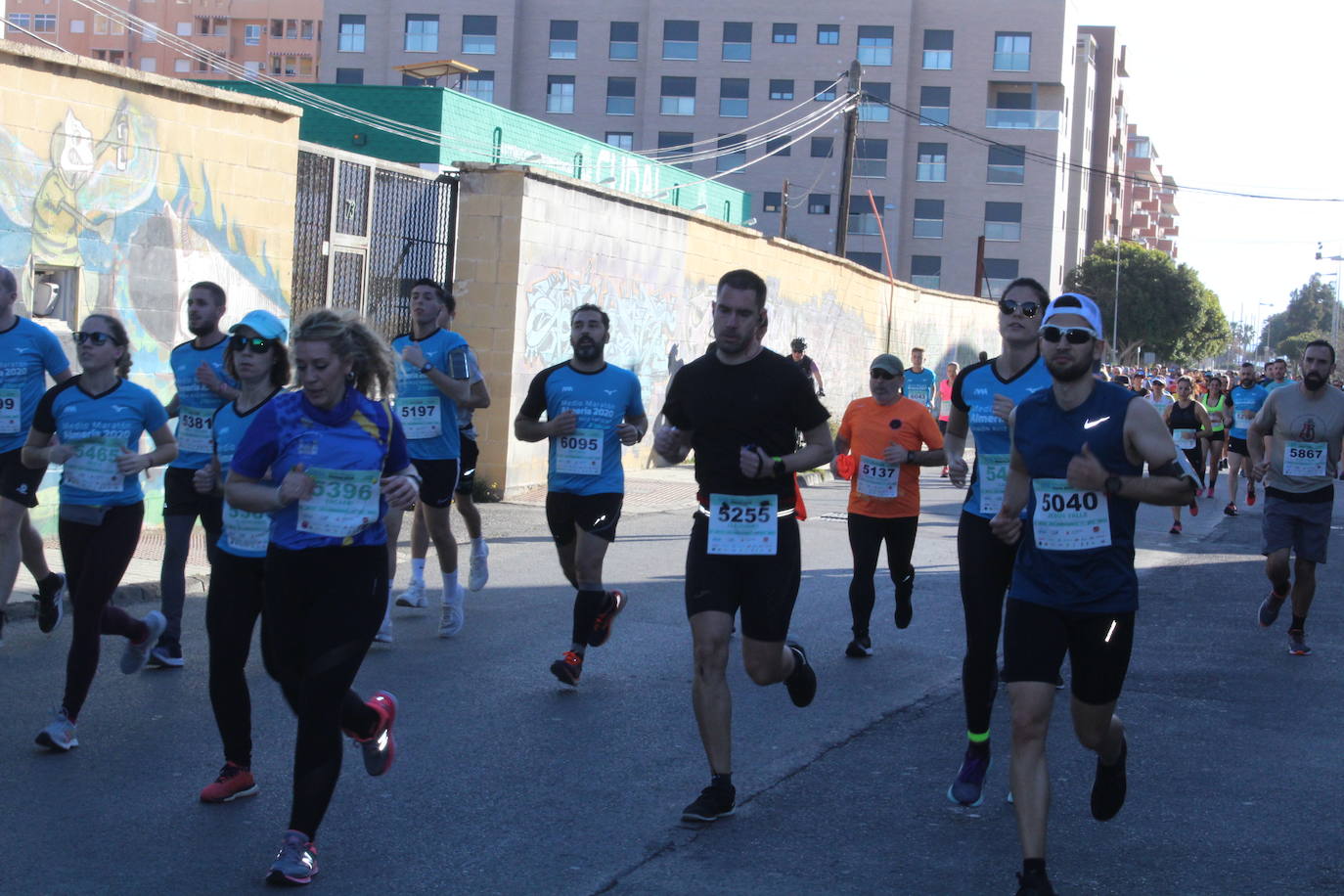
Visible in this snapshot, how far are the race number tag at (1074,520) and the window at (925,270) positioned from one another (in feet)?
232

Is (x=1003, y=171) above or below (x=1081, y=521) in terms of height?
above

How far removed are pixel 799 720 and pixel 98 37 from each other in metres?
121

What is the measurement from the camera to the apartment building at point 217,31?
11556 cm

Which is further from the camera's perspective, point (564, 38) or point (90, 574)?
point (564, 38)

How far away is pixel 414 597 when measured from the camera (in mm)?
9438

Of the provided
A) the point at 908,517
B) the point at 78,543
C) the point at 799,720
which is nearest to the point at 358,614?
the point at 78,543

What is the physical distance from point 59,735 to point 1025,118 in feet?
239

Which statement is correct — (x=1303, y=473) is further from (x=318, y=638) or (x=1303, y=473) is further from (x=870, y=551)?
(x=318, y=638)

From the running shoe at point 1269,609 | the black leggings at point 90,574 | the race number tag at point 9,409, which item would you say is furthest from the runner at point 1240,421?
the black leggings at point 90,574

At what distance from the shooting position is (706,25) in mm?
74625

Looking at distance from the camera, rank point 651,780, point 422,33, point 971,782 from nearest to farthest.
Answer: point 971,782 < point 651,780 < point 422,33

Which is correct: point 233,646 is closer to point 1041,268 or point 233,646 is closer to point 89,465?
point 89,465

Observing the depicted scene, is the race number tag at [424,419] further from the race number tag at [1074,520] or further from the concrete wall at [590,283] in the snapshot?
the concrete wall at [590,283]

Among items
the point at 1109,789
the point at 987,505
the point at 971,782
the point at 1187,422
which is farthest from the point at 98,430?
the point at 1187,422
